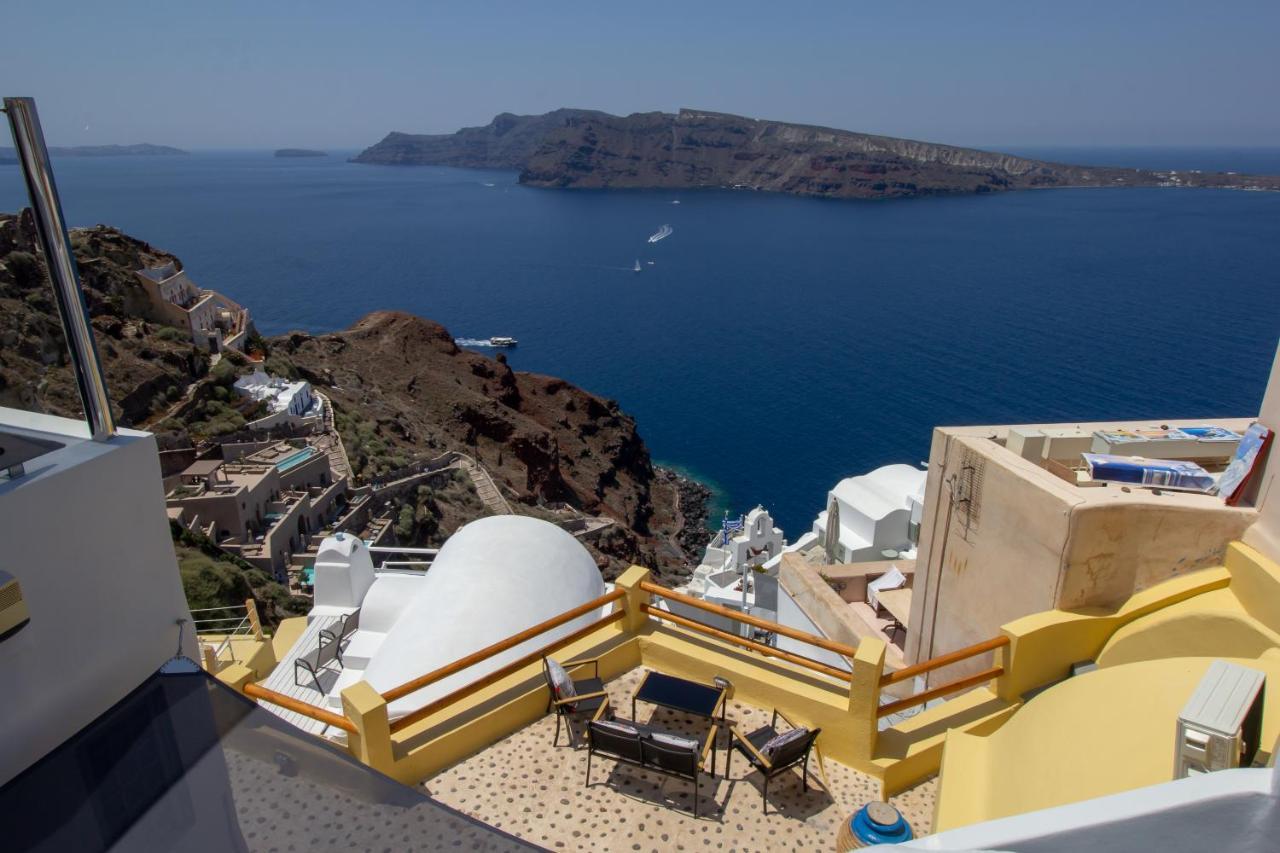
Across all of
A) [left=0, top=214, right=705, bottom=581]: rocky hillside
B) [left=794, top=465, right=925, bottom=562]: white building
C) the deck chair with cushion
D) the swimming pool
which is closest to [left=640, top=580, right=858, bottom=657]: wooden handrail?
the deck chair with cushion

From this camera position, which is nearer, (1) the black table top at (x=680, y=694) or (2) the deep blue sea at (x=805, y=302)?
(1) the black table top at (x=680, y=694)

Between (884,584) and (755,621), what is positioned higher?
(755,621)

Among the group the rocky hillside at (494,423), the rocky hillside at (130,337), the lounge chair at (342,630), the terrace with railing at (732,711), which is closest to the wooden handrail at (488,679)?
the terrace with railing at (732,711)

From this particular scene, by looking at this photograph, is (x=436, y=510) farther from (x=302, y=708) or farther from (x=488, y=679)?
(x=302, y=708)

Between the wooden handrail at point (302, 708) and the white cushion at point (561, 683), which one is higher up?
the wooden handrail at point (302, 708)

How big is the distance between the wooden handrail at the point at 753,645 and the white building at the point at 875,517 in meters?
11.6

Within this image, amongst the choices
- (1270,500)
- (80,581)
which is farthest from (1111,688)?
Result: (80,581)

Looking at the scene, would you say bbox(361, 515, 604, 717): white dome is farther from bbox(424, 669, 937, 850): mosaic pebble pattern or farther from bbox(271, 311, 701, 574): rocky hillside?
bbox(271, 311, 701, 574): rocky hillside

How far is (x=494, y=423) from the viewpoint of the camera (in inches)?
1875

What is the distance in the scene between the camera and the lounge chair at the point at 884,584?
1019 centimetres

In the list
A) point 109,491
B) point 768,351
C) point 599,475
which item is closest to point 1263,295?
point 768,351

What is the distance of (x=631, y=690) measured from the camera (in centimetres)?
650

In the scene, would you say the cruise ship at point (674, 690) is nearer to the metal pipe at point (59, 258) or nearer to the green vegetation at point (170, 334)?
the metal pipe at point (59, 258)

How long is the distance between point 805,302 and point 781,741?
81882 mm
